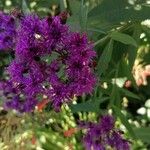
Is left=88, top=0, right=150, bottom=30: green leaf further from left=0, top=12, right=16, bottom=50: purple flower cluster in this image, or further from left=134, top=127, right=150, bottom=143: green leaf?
left=134, top=127, right=150, bottom=143: green leaf

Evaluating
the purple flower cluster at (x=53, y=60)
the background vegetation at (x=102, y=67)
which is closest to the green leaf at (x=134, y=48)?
the background vegetation at (x=102, y=67)

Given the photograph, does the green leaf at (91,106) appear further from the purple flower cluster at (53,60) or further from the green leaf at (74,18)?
the purple flower cluster at (53,60)

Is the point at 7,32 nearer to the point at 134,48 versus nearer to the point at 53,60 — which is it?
the point at 53,60

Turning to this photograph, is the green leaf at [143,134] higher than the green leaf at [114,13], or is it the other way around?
the green leaf at [114,13]

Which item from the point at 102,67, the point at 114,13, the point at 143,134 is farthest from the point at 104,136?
the point at 143,134

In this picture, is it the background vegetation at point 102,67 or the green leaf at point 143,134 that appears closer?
the background vegetation at point 102,67

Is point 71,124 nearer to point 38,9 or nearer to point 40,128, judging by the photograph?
point 40,128

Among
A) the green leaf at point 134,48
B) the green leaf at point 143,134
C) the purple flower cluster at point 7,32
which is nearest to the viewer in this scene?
the purple flower cluster at point 7,32
